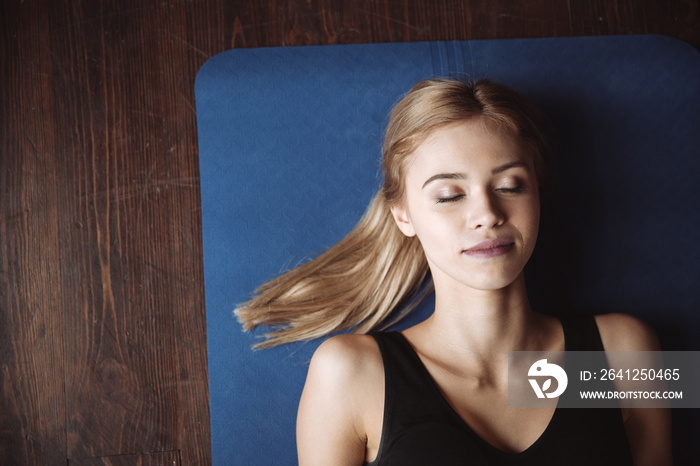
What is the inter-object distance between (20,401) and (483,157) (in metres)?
1.05

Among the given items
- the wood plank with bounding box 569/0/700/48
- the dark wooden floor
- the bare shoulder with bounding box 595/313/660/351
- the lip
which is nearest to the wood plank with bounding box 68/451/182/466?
the dark wooden floor

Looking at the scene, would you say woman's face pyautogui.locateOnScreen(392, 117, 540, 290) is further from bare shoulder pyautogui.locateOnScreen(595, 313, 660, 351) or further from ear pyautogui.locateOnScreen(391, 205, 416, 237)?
bare shoulder pyautogui.locateOnScreen(595, 313, 660, 351)

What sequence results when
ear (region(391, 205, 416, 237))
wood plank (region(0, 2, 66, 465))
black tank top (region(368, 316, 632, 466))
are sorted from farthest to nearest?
1. wood plank (region(0, 2, 66, 465))
2. ear (region(391, 205, 416, 237))
3. black tank top (region(368, 316, 632, 466))

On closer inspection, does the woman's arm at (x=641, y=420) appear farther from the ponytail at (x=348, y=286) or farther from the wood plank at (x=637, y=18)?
the wood plank at (x=637, y=18)

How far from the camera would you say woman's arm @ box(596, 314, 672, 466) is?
1053 millimetres

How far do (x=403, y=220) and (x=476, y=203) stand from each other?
0.54ft

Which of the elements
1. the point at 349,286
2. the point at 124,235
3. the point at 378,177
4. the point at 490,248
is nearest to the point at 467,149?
the point at 490,248

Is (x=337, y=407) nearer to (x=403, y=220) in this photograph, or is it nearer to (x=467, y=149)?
(x=403, y=220)

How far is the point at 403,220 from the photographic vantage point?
1052mm

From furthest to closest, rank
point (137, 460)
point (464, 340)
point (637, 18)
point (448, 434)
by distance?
point (637, 18), point (137, 460), point (464, 340), point (448, 434)

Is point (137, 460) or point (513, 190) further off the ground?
point (513, 190)

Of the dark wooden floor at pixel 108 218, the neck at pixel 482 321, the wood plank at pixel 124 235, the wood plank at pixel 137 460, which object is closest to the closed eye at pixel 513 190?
→ the neck at pixel 482 321

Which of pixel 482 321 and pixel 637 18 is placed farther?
pixel 637 18

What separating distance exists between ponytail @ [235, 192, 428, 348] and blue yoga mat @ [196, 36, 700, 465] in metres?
0.03
